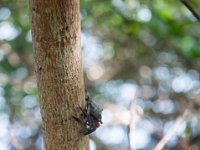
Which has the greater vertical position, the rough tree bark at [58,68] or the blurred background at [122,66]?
the blurred background at [122,66]

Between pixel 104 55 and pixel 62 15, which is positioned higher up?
pixel 104 55

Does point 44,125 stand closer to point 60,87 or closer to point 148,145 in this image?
point 60,87

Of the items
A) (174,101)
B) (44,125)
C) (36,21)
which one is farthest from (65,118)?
(174,101)

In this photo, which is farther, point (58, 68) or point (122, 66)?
point (122, 66)

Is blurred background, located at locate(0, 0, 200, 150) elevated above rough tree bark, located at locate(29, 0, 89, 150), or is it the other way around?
blurred background, located at locate(0, 0, 200, 150)

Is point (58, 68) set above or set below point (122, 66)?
below
